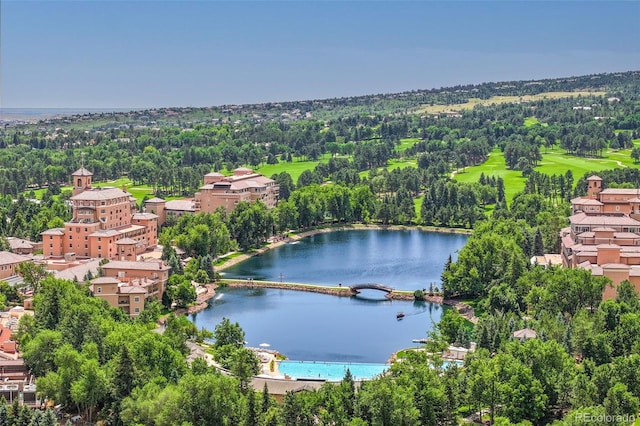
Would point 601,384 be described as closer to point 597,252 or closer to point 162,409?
point 162,409

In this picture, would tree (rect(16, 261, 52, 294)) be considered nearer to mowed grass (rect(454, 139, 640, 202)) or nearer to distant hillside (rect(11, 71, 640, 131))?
mowed grass (rect(454, 139, 640, 202))

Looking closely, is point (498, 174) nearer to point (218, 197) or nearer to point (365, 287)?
point (218, 197)

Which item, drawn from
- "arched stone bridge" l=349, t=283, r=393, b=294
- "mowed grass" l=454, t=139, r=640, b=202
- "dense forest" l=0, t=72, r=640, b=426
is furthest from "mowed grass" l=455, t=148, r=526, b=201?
"arched stone bridge" l=349, t=283, r=393, b=294

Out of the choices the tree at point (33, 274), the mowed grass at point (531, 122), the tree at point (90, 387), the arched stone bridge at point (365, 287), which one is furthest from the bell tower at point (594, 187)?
the mowed grass at point (531, 122)

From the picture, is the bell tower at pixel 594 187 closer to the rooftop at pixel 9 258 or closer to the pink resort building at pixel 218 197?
the pink resort building at pixel 218 197

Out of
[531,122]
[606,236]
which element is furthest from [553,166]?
[606,236]
